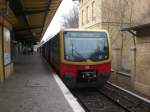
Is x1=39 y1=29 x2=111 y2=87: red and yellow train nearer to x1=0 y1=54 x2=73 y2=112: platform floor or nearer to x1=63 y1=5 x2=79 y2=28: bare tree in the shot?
x1=0 y1=54 x2=73 y2=112: platform floor

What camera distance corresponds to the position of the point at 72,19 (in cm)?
7144

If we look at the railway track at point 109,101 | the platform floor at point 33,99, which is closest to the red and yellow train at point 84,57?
the railway track at point 109,101

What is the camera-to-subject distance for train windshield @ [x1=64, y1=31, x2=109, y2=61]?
46.8 feet

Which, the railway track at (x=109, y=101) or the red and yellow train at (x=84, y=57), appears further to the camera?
the red and yellow train at (x=84, y=57)

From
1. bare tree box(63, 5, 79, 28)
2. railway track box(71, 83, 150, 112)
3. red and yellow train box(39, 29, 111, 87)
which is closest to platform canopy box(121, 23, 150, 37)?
red and yellow train box(39, 29, 111, 87)

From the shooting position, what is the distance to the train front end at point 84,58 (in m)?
14.1

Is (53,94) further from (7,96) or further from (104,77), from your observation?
(104,77)

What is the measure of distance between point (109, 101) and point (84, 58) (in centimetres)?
219

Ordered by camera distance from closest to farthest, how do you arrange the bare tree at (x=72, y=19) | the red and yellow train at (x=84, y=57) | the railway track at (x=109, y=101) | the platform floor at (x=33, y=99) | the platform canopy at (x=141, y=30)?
the platform floor at (x=33, y=99)
the railway track at (x=109, y=101)
the red and yellow train at (x=84, y=57)
the platform canopy at (x=141, y=30)
the bare tree at (x=72, y=19)

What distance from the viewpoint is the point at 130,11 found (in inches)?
1225

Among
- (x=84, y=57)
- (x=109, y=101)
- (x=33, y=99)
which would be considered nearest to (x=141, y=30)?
(x=84, y=57)

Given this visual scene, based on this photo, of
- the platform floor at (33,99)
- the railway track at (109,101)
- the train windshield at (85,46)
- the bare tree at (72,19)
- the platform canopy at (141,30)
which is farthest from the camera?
the bare tree at (72,19)

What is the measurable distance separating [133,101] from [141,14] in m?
19.6

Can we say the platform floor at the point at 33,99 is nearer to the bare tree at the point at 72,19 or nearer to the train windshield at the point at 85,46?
the train windshield at the point at 85,46
